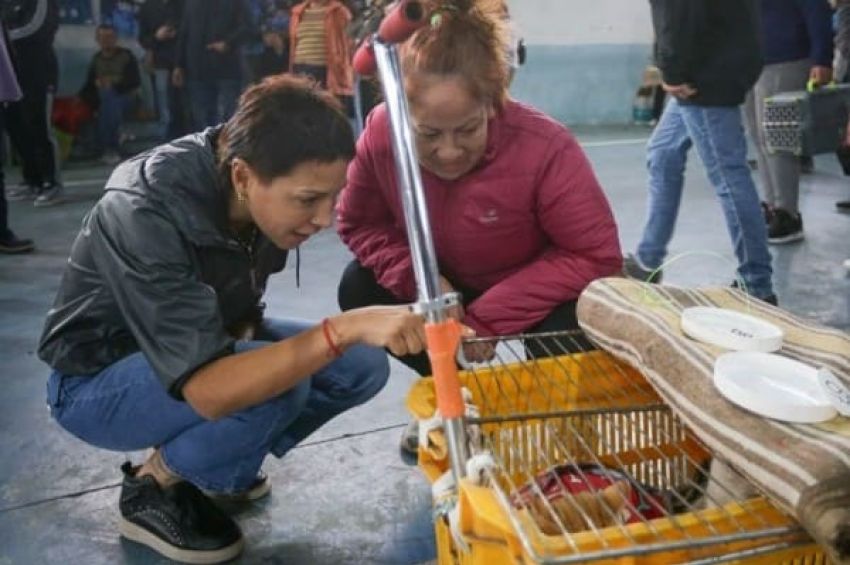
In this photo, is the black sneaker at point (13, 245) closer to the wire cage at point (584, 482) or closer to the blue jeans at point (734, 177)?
the blue jeans at point (734, 177)

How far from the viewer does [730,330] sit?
1008 millimetres

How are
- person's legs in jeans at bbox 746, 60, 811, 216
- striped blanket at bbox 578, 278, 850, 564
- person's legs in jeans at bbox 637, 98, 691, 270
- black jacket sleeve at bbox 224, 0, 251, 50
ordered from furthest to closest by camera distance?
black jacket sleeve at bbox 224, 0, 251, 50 < person's legs in jeans at bbox 746, 60, 811, 216 < person's legs in jeans at bbox 637, 98, 691, 270 < striped blanket at bbox 578, 278, 850, 564

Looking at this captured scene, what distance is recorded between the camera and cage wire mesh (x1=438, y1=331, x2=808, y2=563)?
0.91m

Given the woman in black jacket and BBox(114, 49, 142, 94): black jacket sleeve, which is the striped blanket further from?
BBox(114, 49, 142, 94): black jacket sleeve

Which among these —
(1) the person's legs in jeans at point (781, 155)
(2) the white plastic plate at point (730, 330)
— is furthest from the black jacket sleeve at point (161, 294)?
(1) the person's legs in jeans at point (781, 155)

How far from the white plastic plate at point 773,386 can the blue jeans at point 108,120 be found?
5.75m

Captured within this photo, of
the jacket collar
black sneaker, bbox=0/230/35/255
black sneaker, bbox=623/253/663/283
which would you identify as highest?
the jacket collar

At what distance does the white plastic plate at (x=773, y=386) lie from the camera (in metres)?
0.83

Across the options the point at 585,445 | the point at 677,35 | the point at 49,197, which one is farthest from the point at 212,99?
the point at 585,445

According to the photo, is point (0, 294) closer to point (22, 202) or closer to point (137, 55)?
point (22, 202)

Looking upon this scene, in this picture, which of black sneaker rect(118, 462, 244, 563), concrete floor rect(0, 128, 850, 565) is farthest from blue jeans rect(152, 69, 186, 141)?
black sneaker rect(118, 462, 244, 563)

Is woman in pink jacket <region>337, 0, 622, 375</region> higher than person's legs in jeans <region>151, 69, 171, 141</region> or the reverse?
higher

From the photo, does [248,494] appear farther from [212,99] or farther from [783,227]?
[212,99]

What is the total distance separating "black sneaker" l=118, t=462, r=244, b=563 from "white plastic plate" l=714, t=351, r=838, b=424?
91 centimetres
